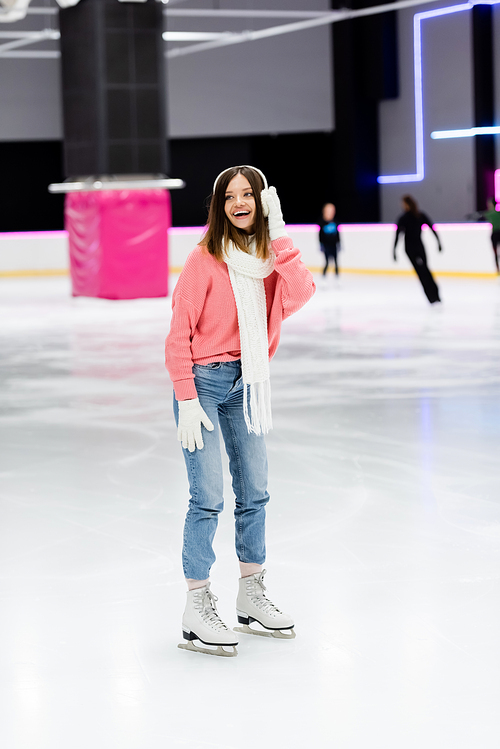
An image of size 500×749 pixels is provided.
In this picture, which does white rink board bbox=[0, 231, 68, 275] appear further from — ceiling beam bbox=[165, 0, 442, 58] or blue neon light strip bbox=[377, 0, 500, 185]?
blue neon light strip bbox=[377, 0, 500, 185]

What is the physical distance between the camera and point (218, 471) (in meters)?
2.84

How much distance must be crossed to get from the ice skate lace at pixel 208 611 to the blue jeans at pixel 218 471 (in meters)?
0.06

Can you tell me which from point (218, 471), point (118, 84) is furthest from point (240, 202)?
point (118, 84)

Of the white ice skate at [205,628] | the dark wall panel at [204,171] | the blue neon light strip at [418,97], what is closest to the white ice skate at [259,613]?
the white ice skate at [205,628]

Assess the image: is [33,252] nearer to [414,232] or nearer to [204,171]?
[204,171]

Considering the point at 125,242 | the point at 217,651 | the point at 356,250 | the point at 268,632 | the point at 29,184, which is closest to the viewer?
the point at 217,651

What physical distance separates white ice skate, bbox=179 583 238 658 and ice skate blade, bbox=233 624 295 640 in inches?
4.0

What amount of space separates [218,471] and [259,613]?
457mm

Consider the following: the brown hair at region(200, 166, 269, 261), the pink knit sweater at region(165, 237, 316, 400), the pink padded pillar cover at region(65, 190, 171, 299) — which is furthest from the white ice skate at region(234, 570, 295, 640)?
the pink padded pillar cover at region(65, 190, 171, 299)

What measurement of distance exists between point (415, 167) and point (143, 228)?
323 inches

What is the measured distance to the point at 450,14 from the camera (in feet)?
65.3

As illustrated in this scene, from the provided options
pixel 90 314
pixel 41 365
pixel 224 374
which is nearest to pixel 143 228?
pixel 90 314

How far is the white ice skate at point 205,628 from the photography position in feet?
9.31

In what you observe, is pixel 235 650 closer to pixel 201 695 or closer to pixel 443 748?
pixel 201 695
